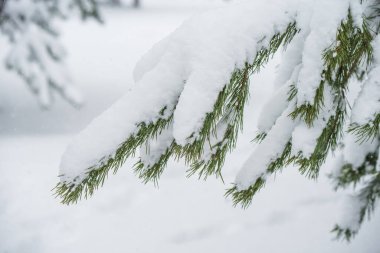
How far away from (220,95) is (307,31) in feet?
1.33

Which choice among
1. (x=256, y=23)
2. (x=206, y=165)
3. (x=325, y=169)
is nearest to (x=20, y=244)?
(x=206, y=165)

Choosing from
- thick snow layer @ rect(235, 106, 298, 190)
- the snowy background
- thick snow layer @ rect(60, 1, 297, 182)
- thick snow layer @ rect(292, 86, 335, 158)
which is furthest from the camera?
the snowy background

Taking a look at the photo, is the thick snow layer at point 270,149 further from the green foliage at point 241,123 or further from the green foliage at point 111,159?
the green foliage at point 111,159

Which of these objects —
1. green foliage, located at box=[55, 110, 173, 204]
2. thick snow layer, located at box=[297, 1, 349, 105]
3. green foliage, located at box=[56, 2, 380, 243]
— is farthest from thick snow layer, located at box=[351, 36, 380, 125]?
green foliage, located at box=[55, 110, 173, 204]

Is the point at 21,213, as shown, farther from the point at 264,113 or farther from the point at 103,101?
the point at 264,113

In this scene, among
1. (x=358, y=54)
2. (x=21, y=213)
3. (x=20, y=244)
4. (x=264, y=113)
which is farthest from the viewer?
(x=21, y=213)

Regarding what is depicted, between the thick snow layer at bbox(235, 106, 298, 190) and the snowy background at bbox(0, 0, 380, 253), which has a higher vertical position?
the snowy background at bbox(0, 0, 380, 253)

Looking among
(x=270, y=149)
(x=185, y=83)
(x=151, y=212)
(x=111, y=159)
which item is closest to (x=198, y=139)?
(x=185, y=83)

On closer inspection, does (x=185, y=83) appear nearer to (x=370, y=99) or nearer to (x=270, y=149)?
(x=270, y=149)

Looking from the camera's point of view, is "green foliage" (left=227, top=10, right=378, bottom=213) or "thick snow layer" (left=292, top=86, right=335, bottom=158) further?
"thick snow layer" (left=292, top=86, right=335, bottom=158)

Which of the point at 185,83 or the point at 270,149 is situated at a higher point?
the point at 185,83

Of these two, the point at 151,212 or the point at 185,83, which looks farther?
the point at 151,212

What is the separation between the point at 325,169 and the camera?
627 centimetres

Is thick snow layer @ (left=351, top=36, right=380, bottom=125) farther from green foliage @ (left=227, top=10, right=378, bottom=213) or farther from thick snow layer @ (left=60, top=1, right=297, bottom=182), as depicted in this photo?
thick snow layer @ (left=60, top=1, right=297, bottom=182)
